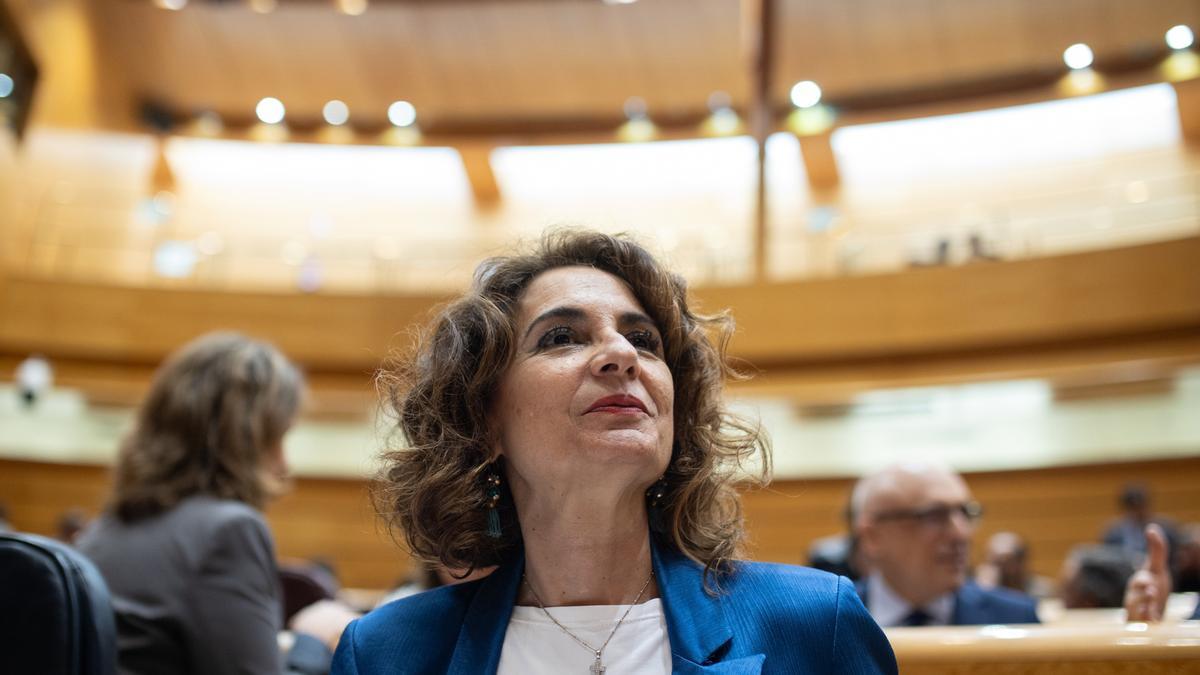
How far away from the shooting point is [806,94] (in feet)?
47.0

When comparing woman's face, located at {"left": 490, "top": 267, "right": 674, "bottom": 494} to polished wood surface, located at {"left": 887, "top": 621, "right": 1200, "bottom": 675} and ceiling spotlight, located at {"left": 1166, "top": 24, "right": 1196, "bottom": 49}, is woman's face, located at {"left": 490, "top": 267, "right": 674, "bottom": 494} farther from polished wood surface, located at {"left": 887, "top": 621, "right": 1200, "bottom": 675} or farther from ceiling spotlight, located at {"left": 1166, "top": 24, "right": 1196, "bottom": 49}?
ceiling spotlight, located at {"left": 1166, "top": 24, "right": 1196, "bottom": 49}

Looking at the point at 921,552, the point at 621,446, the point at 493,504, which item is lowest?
the point at 921,552

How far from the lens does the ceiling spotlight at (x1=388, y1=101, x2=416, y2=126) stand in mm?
15820

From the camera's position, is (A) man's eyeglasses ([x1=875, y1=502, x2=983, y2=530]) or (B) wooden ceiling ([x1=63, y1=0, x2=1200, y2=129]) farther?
(B) wooden ceiling ([x1=63, y1=0, x2=1200, y2=129])

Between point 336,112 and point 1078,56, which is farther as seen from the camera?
point 336,112

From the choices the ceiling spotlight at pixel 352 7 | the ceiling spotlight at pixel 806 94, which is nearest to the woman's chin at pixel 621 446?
the ceiling spotlight at pixel 806 94

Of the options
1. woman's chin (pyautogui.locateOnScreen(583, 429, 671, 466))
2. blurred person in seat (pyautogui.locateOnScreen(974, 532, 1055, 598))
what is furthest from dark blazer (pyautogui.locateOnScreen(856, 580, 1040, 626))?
blurred person in seat (pyautogui.locateOnScreen(974, 532, 1055, 598))

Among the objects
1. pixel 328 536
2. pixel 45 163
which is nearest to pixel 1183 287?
pixel 328 536

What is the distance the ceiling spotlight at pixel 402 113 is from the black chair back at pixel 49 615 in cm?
1485

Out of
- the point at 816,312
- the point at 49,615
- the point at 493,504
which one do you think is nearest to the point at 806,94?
the point at 816,312

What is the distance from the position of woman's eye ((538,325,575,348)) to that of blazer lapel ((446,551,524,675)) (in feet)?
1.26

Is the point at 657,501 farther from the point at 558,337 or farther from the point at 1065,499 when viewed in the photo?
the point at 1065,499

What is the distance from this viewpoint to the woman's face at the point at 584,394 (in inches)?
66.1

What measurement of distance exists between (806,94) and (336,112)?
23.2 ft
